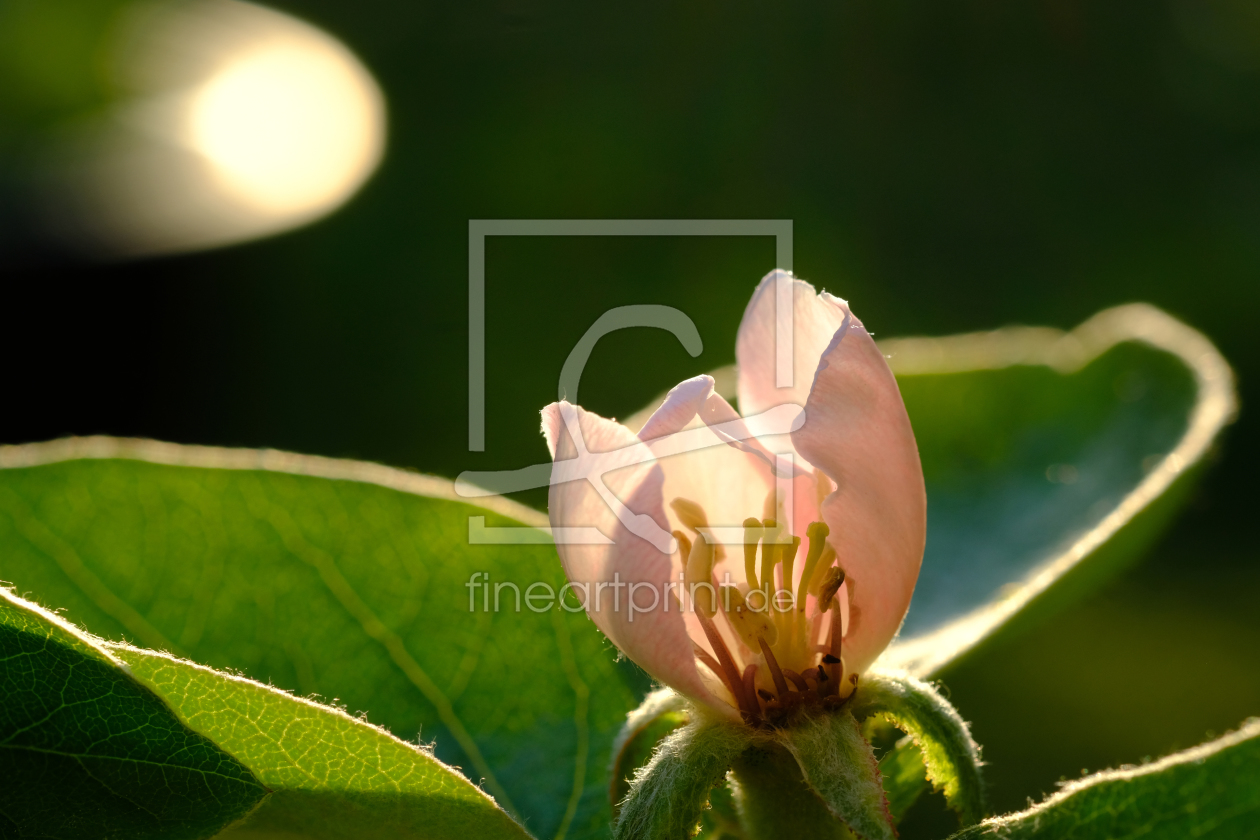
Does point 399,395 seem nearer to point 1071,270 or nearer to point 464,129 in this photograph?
point 464,129

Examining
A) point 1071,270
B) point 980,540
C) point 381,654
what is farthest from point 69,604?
point 1071,270

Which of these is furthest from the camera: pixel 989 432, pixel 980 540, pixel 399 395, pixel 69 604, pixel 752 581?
pixel 399 395

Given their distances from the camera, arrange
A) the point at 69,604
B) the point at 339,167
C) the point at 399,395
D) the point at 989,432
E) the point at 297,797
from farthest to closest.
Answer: the point at 339,167 < the point at 399,395 < the point at 989,432 < the point at 69,604 < the point at 297,797

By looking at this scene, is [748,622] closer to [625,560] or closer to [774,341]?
[625,560]

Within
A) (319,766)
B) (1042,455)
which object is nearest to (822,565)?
(319,766)
